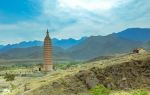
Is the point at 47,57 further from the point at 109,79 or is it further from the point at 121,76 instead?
the point at 121,76

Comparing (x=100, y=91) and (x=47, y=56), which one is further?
(x=47, y=56)

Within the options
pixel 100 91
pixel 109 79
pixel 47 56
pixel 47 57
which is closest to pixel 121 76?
pixel 109 79

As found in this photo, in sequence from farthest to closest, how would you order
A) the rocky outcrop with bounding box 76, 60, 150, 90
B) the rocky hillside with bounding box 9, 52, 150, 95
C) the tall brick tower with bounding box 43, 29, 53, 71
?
the tall brick tower with bounding box 43, 29, 53, 71 < the rocky hillside with bounding box 9, 52, 150, 95 < the rocky outcrop with bounding box 76, 60, 150, 90

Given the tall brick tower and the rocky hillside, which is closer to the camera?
the rocky hillside

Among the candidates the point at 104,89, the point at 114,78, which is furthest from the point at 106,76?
the point at 104,89

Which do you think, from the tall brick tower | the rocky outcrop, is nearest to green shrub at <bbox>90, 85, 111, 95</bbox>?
the rocky outcrop

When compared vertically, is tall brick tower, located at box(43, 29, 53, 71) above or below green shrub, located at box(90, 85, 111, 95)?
above

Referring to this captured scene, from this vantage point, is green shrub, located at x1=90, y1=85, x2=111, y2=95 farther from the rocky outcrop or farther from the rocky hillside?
the rocky outcrop

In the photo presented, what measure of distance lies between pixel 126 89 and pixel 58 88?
429 inches

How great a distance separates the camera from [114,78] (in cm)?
6438

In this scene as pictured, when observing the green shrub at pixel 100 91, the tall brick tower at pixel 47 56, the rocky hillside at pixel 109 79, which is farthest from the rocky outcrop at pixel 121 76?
the tall brick tower at pixel 47 56

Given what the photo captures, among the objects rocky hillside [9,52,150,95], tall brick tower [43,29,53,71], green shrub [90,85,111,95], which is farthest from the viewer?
tall brick tower [43,29,53,71]

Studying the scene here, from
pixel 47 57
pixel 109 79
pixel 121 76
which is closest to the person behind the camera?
pixel 109 79

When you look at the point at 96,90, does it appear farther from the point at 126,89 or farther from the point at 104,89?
the point at 126,89
